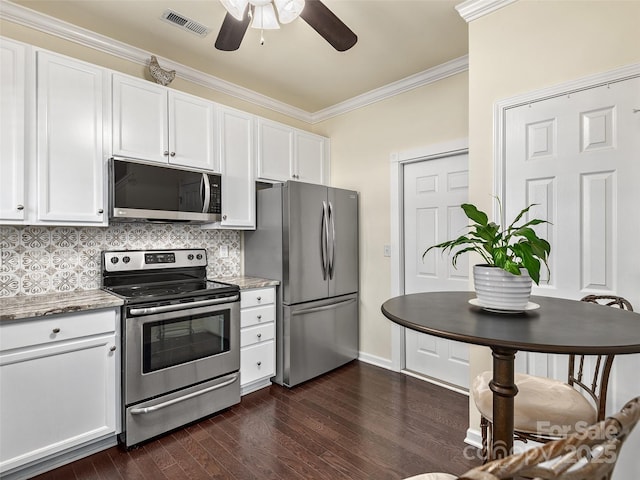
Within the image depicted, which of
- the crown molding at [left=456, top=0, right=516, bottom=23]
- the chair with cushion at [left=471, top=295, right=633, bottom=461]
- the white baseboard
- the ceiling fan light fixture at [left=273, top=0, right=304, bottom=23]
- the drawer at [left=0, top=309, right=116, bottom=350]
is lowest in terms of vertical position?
the white baseboard

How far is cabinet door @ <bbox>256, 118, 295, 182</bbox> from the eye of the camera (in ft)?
10.5

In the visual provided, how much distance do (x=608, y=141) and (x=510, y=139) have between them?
0.45m

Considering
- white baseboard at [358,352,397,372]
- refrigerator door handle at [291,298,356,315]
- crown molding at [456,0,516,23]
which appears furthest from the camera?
white baseboard at [358,352,397,372]

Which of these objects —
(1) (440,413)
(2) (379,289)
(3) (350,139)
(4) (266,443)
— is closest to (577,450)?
(4) (266,443)

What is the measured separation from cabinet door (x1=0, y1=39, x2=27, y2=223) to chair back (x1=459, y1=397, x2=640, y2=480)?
8.33ft

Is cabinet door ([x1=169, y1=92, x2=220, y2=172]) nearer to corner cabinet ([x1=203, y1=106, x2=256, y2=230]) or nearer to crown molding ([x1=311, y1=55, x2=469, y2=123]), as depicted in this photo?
corner cabinet ([x1=203, y1=106, x2=256, y2=230])

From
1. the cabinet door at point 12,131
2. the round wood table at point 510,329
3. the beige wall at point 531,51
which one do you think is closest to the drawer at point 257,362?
the beige wall at point 531,51

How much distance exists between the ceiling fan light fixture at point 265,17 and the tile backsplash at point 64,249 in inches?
68.5

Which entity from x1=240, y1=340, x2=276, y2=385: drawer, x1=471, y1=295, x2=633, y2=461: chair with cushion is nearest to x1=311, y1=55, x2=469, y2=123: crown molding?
x1=471, y1=295, x2=633, y2=461: chair with cushion

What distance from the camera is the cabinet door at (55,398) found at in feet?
5.80

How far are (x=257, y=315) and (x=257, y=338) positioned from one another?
0.19 m

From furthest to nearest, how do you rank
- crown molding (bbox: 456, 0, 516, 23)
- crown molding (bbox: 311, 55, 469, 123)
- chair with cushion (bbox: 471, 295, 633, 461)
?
crown molding (bbox: 311, 55, 469, 123) → crown molding (bbox: 456, 0, 516, 23) → chair with cushion (bbox: 471, 295, 633, 461)

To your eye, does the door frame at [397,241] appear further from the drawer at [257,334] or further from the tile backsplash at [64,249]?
the tile backsplash at [64,249]

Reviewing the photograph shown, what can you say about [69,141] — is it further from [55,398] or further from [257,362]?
[257,362]
